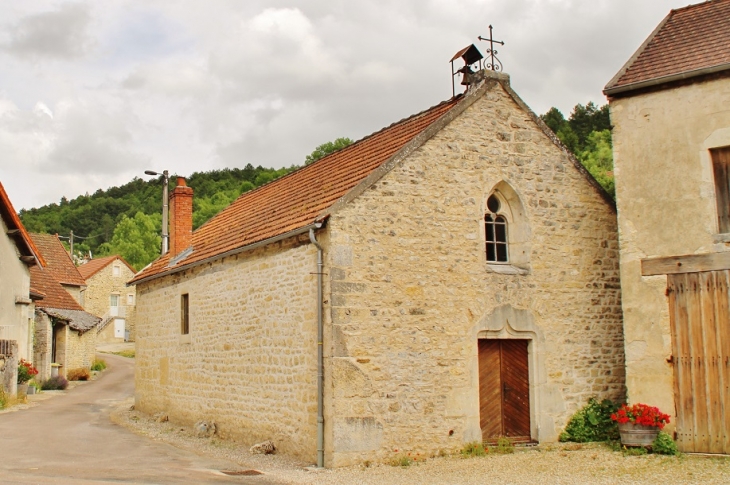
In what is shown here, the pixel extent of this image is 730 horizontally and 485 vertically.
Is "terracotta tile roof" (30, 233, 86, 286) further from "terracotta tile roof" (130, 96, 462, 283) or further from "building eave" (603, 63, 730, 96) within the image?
"building eave" (603, 63, 730, 96)

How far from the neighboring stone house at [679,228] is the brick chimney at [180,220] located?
10.9 m

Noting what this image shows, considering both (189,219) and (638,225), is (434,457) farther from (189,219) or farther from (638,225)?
(189,219)

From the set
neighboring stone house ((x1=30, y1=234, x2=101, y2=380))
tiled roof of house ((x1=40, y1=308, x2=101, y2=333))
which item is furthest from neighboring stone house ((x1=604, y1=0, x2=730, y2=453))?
tiled roof of house ((x1=40, y1=308, x2=101, y2=333))

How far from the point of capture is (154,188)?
8538cm

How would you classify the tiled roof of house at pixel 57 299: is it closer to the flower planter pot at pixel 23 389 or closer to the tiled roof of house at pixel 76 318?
the tiled roof of house at pixel 76 318

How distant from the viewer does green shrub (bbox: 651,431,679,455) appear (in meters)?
11.4

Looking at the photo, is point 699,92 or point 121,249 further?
point 121,249

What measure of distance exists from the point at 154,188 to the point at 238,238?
74.0 meters

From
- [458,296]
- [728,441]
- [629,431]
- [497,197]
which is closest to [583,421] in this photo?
[629,431]

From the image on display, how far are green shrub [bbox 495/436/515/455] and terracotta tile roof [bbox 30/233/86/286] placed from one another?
1132 inches

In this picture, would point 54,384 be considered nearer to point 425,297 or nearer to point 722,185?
point 425,297

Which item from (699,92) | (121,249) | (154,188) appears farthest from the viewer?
(154,188)

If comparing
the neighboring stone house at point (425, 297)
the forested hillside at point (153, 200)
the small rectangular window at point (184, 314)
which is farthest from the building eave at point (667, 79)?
the forested hillside at point (153, 200)

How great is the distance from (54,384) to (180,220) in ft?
40.5
